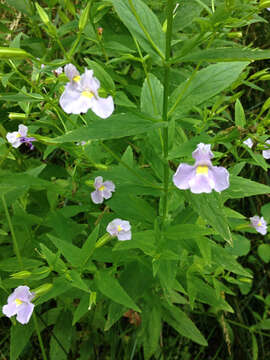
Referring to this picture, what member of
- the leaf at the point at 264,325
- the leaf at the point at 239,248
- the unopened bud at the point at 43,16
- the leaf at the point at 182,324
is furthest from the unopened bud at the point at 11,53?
the leaf at the point at 264,325

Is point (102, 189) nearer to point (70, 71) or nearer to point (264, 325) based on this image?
point (70, 71)

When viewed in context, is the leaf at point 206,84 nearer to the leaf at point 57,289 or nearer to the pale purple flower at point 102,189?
the pale purple flower at point 102,189

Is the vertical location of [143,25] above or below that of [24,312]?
above

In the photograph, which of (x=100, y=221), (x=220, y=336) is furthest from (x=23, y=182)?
(x=220, y=336)

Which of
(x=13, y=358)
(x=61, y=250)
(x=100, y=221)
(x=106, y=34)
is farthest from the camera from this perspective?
(x=106, y=34)

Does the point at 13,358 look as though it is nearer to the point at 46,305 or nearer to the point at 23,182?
the point at 46,305

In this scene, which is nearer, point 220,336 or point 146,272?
point 146,272

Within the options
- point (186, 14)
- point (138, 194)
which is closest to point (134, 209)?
point (138, 194)

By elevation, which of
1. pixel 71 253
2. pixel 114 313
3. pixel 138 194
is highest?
pixel 138 194
